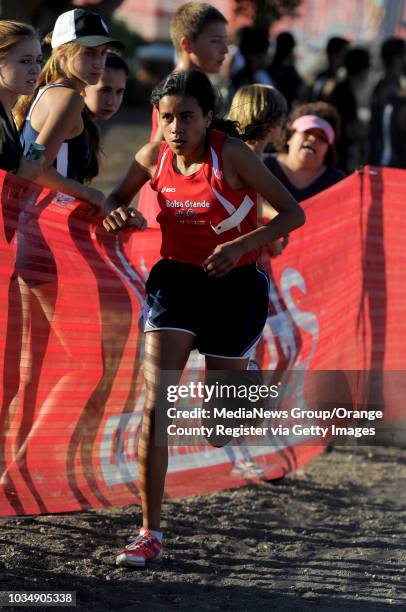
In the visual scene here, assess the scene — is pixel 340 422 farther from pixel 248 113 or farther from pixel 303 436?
pixel 248 113

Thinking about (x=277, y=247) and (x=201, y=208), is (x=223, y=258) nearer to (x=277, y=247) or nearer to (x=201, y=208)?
(x=201, y=208)

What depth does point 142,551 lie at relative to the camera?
4.77 metres

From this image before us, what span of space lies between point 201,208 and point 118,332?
1.02 metres

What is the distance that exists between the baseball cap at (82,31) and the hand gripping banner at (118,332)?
2.55ft

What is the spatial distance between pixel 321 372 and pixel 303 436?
1.25 feet

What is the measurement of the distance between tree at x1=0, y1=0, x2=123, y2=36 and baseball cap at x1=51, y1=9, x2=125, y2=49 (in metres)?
5.55

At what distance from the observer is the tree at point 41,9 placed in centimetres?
1179

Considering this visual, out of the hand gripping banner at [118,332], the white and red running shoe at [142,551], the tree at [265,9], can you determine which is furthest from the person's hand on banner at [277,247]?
the tree at [265,9]

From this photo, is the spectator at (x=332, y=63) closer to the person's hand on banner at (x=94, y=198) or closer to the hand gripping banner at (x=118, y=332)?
the hand gripping banner at (x=118, y=332)

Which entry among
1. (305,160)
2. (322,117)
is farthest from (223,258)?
(322,117)

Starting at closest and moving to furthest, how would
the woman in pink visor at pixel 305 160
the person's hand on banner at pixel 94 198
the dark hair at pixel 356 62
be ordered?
the person's hand on banner at pixel 94 198
the woman in pink visor at pixel 305 160
the dark hair at pixel 356 62

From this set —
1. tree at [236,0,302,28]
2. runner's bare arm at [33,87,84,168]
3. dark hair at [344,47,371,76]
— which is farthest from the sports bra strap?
dark hair at [344,47,371,76]

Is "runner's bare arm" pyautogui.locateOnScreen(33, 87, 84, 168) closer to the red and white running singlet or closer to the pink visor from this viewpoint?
the red and white running singlet

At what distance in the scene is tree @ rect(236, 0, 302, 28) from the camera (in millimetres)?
12133
